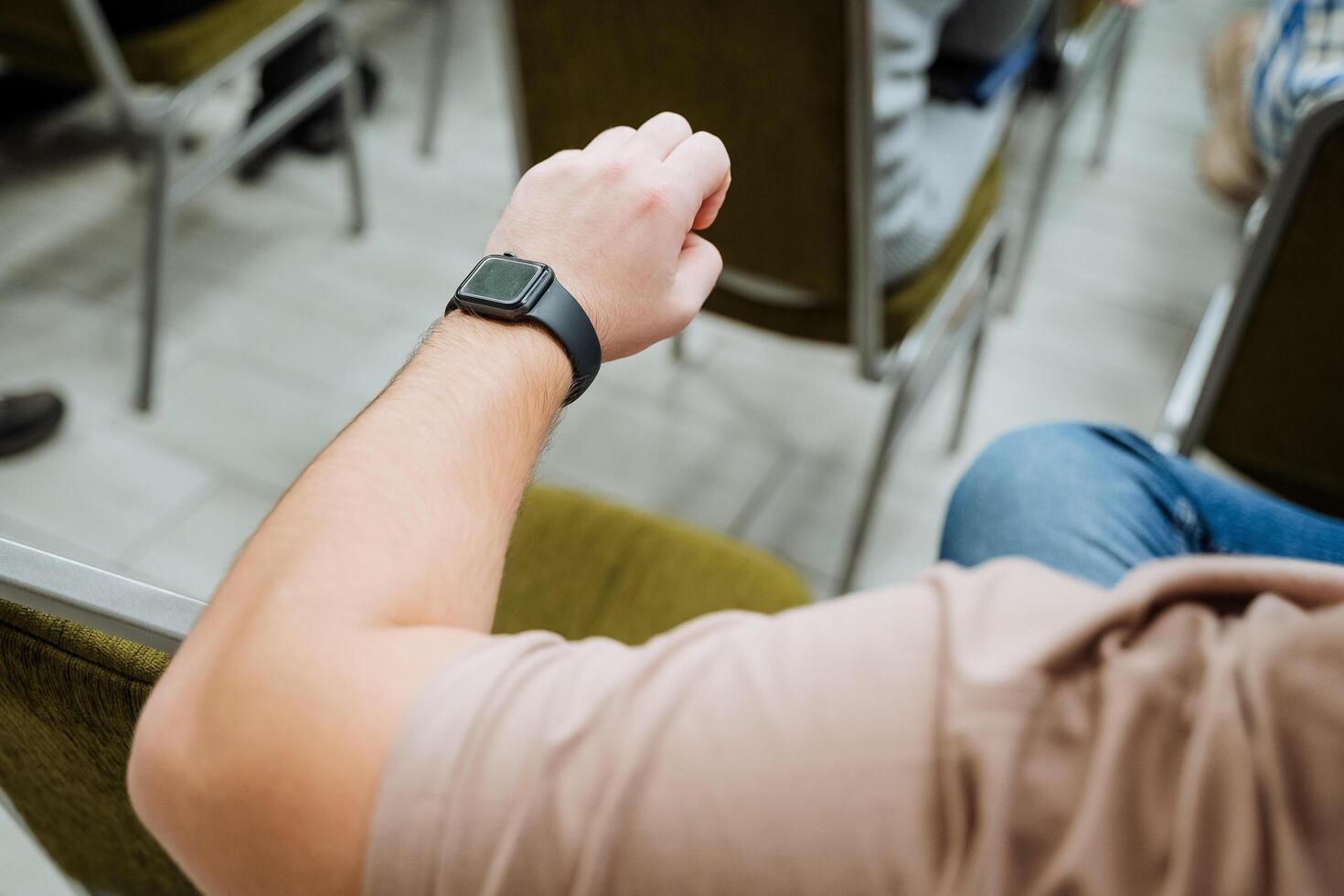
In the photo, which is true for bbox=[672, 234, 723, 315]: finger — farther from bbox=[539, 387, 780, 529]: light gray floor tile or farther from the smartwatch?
bbox=[539, 387, 780, 529]: light gray floor tile

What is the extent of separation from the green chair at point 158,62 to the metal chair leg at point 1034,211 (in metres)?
1.10

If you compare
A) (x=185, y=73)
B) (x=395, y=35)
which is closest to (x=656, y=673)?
(x=185, y=73)

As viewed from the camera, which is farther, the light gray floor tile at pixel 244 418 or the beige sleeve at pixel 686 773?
the light gray floor tile at pixel 244 418

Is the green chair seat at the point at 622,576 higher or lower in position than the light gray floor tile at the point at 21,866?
lower

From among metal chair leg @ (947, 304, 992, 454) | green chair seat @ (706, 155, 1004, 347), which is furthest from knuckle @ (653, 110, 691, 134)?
metal chair leg @ (947, 304, 992, 454)

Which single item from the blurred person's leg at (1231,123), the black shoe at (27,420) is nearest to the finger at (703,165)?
the black shoe at (27,420)

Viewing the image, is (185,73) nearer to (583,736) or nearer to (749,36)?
(749,36)

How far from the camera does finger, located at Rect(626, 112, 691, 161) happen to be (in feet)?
1.71

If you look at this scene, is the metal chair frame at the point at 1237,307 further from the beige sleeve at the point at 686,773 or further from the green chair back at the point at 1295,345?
the beige sleeve at the point at 686,773

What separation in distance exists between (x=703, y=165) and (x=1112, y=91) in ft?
5.68

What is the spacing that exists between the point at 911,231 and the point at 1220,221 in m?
1.27

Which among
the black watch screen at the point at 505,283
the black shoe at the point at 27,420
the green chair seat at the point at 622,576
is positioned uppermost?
the black watch screen at the point at 505,283

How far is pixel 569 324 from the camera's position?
0.49m

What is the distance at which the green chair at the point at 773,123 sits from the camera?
78 cm
